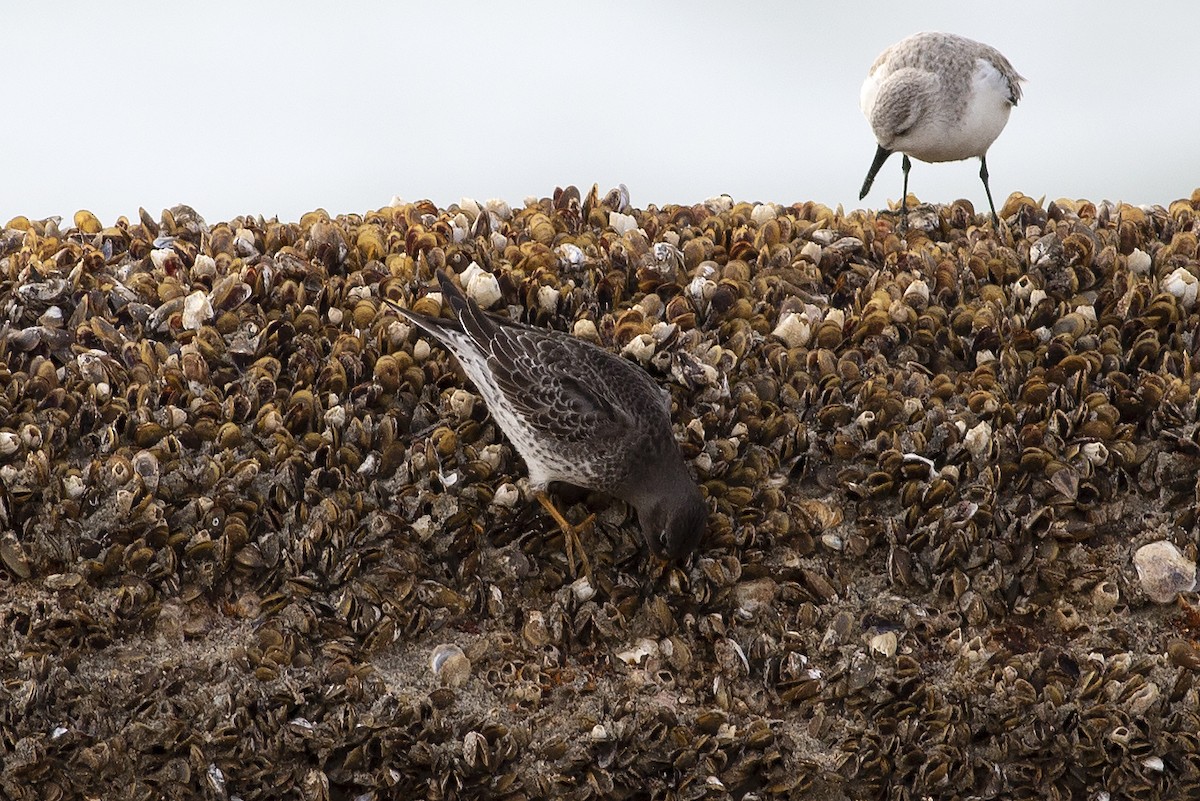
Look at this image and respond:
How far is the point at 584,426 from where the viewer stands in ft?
11.9

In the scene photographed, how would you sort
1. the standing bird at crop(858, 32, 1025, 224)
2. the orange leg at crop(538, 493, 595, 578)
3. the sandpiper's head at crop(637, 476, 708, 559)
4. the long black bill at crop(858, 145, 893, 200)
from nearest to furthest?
the sandpiper's head at crop(637, 476, 708, 559) → the orange leg at crop(538, 493, 595, 578) → the standing bird at crop(858, 32, 1025, 224) → the long black bill at crop(858, 145, 893, 200)

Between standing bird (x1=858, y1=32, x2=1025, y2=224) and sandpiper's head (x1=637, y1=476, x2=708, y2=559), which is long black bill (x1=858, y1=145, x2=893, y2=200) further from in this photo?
sandpiper's head (x1=637, y1=476, x2=708, y2=559)

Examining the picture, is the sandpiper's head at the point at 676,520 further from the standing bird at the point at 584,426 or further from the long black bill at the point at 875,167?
the long black bill at the point at 875,167

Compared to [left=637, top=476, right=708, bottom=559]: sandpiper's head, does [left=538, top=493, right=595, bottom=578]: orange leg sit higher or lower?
lower

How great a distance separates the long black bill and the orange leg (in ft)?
7.29

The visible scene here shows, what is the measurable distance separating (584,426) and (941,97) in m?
2.18

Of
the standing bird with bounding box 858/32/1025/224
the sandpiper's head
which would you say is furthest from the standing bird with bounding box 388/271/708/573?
the standing bird with bounding box 858/32/1025/224

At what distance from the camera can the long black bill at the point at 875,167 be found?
16.9 feet

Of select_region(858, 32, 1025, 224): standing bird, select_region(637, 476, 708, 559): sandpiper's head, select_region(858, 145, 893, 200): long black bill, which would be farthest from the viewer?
select_region(858, 145, 893, 200): long black bill

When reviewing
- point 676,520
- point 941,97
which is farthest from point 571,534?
point 941,97

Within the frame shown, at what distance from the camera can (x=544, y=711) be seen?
358 cm

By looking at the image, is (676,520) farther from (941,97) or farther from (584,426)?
(941,97)

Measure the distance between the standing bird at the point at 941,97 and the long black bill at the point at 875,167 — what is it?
10 cm

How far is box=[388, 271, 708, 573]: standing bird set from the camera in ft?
11.9
